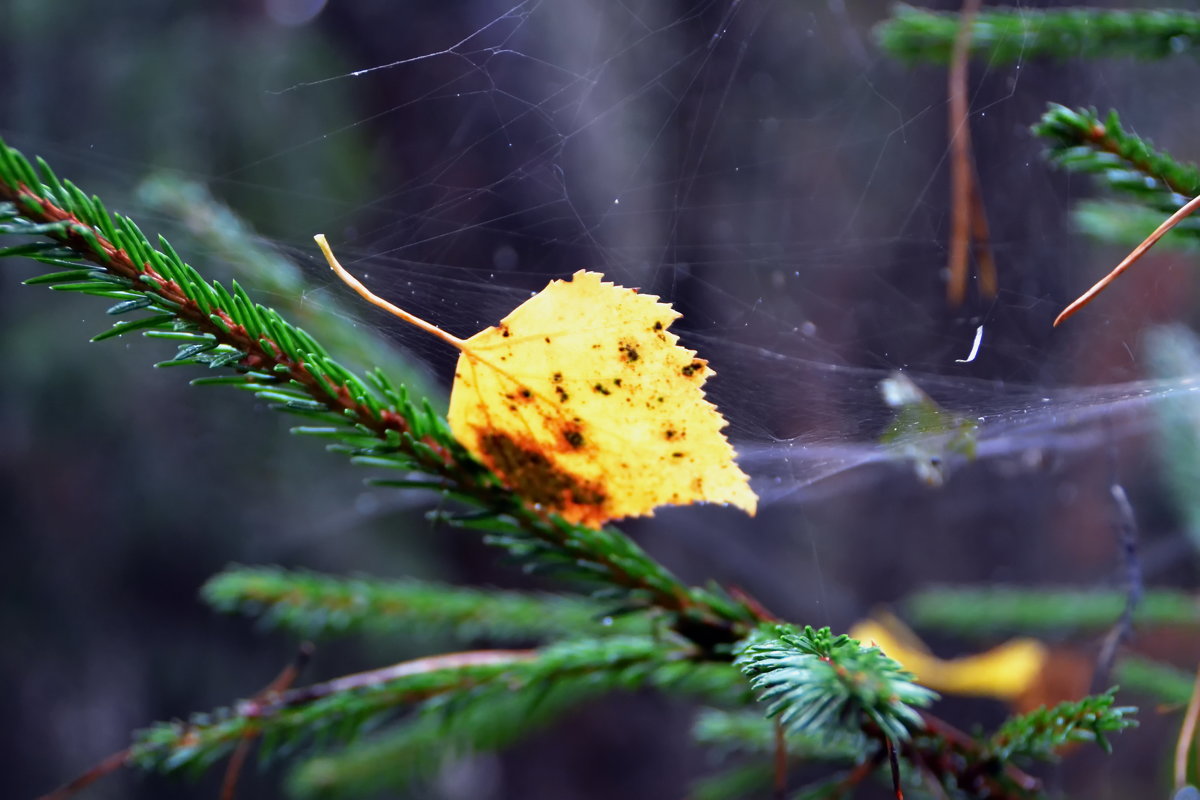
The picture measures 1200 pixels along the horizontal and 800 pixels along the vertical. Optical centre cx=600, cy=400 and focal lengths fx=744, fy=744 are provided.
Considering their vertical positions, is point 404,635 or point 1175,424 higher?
point 1175,424

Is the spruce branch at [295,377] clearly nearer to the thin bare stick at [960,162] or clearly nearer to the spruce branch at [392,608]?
the spruce branch at [392,608]

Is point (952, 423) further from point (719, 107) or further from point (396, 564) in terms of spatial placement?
point (396, 564)

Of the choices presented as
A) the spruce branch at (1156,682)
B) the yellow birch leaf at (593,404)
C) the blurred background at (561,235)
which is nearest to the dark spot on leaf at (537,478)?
the yellow birch leaf at (593,404)

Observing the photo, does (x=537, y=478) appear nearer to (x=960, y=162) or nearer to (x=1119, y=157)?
(x=1119, y=157)

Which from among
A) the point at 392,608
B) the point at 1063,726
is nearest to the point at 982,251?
the point at 1063,726

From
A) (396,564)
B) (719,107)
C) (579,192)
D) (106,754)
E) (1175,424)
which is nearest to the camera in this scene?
(1175,424)

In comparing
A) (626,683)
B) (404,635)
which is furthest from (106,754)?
(626,683)
